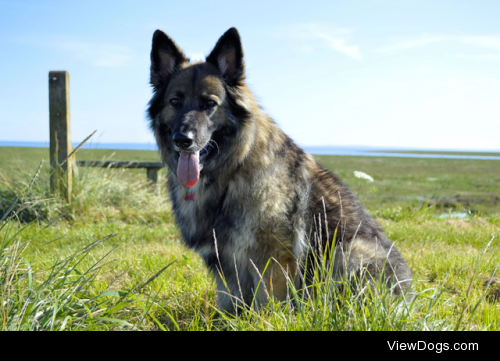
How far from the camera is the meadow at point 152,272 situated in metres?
2.20

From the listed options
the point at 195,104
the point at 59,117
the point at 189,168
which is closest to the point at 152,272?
the point at 189,168

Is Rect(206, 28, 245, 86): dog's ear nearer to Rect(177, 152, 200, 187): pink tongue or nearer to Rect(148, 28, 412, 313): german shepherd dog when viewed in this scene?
Rect(148, 28, 412, 313): german shepherd dog

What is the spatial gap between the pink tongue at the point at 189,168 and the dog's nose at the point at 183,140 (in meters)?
0.14

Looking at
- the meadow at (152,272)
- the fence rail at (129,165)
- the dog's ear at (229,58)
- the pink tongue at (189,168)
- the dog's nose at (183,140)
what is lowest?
the meadow at (152,272)

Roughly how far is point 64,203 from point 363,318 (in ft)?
22.4

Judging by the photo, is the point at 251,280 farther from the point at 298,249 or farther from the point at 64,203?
the point at 64,203

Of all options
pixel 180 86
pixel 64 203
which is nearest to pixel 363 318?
pixel 180 86

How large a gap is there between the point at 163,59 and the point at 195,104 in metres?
0.74

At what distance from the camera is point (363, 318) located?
6.95ft

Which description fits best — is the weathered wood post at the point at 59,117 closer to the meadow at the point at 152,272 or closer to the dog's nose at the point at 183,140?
the meadow at the point at 152,272

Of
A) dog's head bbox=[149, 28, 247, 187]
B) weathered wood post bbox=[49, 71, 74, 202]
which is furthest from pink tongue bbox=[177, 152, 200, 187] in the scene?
weathered wood post bbox=[49, 71, 74, 202]

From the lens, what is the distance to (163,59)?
3.57m
